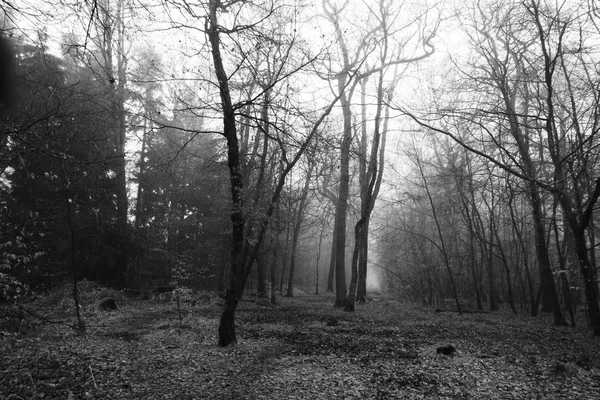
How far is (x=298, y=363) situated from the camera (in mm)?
6191

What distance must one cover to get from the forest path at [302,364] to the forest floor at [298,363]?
0.06ft

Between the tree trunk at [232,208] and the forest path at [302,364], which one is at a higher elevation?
the tree trunk at [232,208]

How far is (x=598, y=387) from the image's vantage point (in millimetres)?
4930

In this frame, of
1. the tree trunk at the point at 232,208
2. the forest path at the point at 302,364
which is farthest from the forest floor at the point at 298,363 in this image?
the tree trunk at the point at 232,208

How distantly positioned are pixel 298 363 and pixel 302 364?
0.09 m

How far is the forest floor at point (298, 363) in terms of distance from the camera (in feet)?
15.9

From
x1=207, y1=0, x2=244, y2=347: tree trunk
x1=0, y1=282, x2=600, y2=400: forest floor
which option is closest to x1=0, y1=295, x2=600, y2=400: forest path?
x1=0, y1=282, x2=600, y2=400: forest floor

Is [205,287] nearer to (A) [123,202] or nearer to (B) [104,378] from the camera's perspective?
(A) [123,202]

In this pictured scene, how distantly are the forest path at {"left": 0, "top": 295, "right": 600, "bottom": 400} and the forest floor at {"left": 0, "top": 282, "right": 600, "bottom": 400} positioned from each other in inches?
0.7

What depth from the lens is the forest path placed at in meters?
4.86

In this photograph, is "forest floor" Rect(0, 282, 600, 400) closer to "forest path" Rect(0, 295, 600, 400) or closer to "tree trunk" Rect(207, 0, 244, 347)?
"forest path" Rect(0, 295, 600, 400)

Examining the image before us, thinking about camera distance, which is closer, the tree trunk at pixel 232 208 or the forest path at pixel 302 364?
the forest path at pixel 302 364

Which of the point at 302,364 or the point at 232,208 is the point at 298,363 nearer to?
the point at 302,364

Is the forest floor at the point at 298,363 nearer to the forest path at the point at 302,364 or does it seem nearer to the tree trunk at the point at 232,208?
the forest path at the point at 302,364
